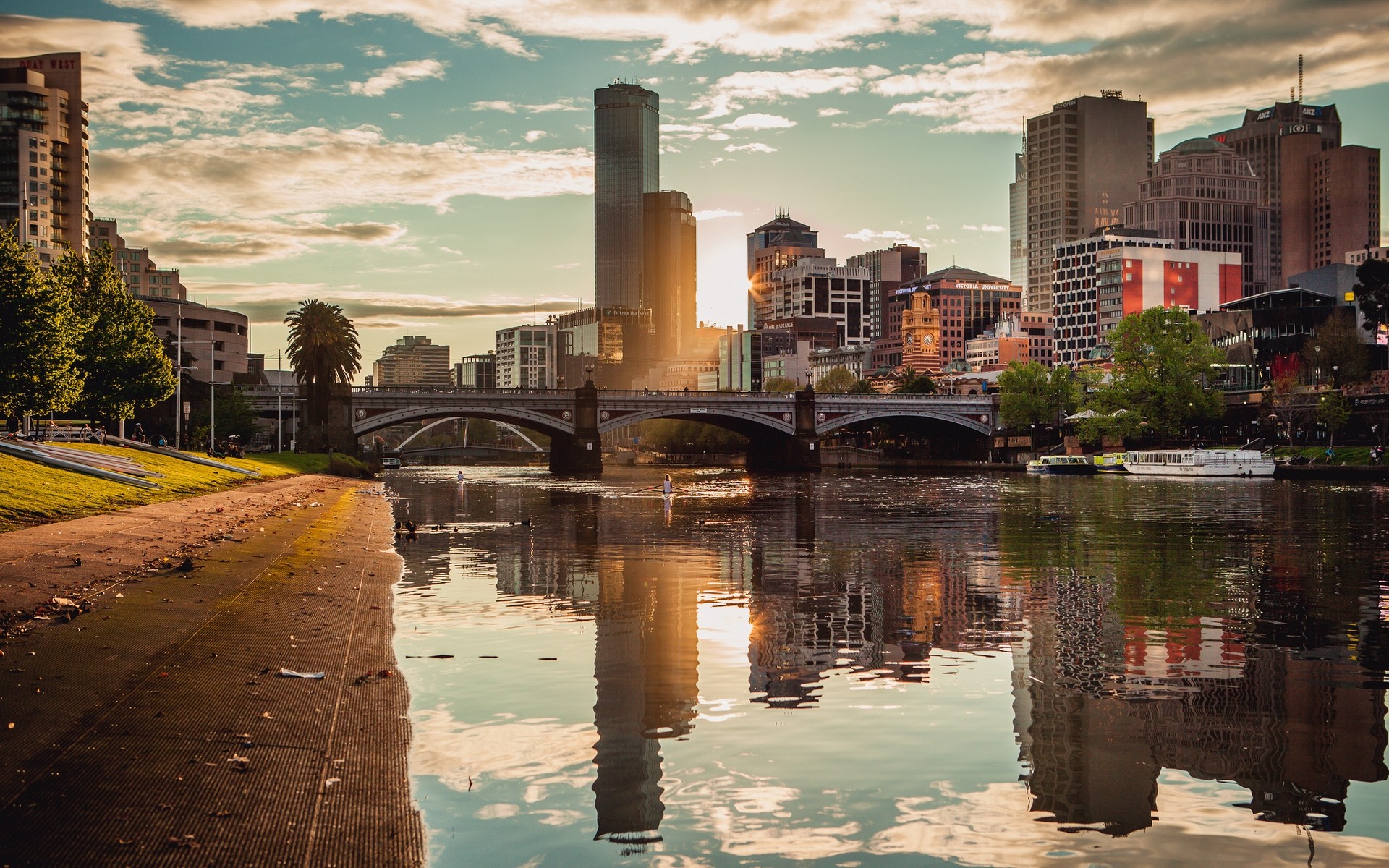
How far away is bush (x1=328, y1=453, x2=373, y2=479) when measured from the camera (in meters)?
115

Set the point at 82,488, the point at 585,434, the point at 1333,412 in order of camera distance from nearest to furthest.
A: the point at 82,488 < the point at 1333,412 < the point at 585,434

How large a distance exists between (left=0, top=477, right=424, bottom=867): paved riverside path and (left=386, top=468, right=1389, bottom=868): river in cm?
78

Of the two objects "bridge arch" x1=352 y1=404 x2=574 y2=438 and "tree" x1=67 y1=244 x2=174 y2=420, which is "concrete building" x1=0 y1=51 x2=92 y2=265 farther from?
"tree" x1=67 y1=244 x2=174 y2=420

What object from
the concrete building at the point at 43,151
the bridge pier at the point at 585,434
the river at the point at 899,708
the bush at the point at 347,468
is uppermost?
the concrete building at the point at 43,151

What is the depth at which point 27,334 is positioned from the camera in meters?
57.5

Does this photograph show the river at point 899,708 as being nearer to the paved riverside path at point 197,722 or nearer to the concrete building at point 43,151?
the paved riverside path at point 197,722

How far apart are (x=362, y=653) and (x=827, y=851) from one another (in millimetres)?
10189

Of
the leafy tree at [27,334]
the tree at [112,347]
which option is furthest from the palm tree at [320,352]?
the leafy tree at [27,334]

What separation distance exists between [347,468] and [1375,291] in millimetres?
124885

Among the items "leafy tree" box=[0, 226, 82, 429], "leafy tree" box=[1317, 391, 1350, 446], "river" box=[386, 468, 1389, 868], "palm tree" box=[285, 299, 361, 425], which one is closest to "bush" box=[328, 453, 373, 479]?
"palm tree" box=[285, 299, 361, 425]

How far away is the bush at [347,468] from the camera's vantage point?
115062 millimetres

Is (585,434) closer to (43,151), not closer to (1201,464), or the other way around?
(1201,464)

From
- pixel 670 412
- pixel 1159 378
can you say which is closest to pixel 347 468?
pixel 670 412

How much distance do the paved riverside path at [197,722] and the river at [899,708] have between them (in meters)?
0.78
